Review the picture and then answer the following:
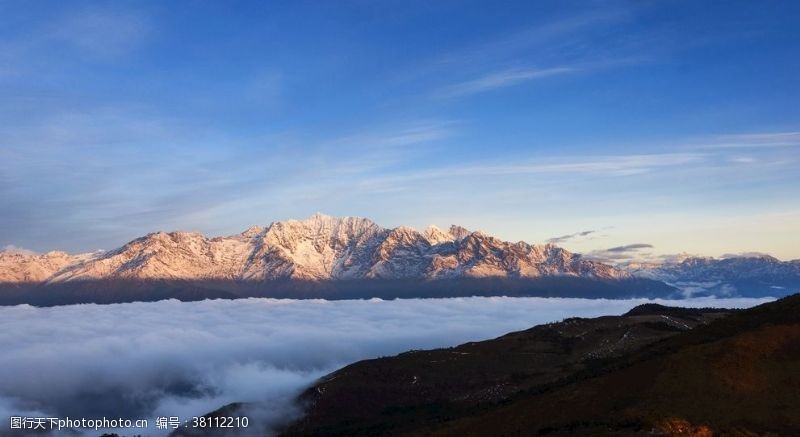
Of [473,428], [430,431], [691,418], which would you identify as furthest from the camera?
[430,431]

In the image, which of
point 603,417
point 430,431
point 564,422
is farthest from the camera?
point 430,431

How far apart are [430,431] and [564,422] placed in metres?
43.9

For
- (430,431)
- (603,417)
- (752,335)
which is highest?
(752,335)

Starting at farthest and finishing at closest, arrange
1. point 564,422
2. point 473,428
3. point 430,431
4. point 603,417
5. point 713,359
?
point 430,431 < point 473,428 < point 713,359 < point 564,422 < point 603,417

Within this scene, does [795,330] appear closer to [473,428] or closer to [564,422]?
[564,422]

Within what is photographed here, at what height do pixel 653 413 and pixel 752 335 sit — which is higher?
pixel 752 335

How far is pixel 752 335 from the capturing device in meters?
131

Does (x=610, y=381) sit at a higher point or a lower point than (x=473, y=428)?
higher

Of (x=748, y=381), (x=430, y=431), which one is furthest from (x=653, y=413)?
(x=430, y=431)

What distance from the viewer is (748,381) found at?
115 meters

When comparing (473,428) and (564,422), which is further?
(473,428)

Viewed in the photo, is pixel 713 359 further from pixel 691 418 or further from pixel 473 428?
pixel 473 428

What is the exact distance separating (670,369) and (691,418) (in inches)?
976

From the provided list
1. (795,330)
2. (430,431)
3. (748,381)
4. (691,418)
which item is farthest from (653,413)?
(430,431)
